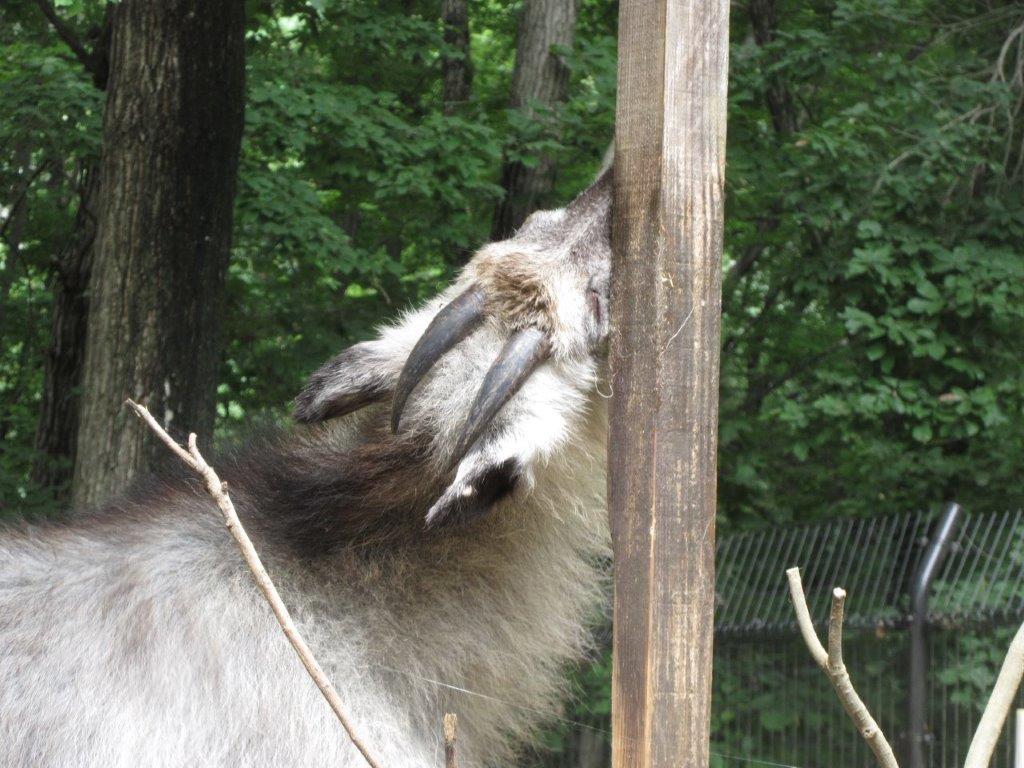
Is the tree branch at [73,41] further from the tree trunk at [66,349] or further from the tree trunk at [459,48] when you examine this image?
the tree trunk at [459,48]

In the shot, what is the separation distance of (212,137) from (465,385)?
14.3ft

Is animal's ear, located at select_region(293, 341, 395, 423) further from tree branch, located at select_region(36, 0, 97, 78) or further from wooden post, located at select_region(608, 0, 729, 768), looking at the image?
tree branch, located at select_region(36, 0, 97, 78)

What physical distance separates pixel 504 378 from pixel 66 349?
25.8 ft

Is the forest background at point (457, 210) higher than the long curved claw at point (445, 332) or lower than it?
higher

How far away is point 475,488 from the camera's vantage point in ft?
6.08

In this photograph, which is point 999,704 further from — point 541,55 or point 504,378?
point 541,55

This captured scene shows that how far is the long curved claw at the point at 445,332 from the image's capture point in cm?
206

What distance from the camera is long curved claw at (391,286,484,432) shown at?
6.75 feet

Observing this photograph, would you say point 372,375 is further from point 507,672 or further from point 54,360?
point 54,360

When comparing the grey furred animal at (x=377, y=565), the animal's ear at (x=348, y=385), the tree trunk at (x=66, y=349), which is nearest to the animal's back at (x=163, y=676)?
the grey furred animal at (x=377, y=565)

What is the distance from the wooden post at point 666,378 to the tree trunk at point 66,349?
7547 millimetres

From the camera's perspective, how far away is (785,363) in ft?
29.8

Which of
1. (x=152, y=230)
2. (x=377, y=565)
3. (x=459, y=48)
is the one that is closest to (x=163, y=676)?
(x=377, y=565)

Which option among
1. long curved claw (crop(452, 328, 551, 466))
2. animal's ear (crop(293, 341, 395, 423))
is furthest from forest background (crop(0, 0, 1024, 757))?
long curved claw (crop(452, 328, 551, 466))
